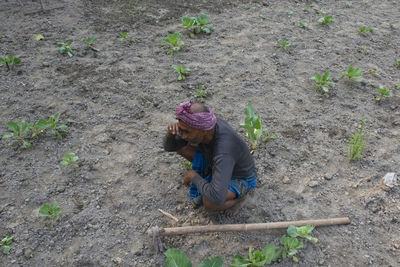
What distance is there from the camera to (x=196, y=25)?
572cm

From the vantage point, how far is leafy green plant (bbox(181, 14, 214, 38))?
5.57 metres

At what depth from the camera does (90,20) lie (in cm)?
589

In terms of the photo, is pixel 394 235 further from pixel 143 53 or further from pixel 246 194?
pixel 143 53

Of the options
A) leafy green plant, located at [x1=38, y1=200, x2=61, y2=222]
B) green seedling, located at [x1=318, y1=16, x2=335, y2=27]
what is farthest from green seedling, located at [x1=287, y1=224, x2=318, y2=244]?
green seedling, located at [x1=318, y1=16, x2=335, y2=27]

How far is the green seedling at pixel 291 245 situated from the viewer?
247 cm

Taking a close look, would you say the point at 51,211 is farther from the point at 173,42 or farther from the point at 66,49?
the point at 173,42

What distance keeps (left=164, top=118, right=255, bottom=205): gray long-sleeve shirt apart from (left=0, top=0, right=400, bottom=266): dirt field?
503 millimetres

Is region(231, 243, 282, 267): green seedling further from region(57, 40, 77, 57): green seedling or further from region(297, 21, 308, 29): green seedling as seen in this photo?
region(297, 21, 308, 29): green seedling

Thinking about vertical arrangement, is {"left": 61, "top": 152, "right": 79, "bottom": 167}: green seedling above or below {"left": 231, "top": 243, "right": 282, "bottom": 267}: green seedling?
above

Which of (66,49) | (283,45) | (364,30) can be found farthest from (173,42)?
(364,30)

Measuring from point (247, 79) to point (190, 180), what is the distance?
7.98 ft

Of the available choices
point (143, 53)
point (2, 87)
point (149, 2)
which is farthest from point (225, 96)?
point (149, 2)

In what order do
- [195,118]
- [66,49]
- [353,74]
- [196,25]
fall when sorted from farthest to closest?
[196,25] < [66,49] < [353,74] < [195,118]

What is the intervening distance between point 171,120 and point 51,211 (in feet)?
5.62
